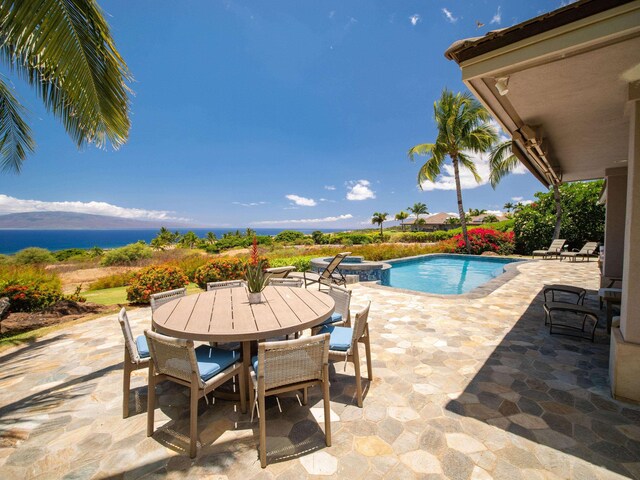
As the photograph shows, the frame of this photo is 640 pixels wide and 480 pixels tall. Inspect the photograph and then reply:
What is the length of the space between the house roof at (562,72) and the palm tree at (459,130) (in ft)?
36.0

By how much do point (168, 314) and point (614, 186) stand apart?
9972mm

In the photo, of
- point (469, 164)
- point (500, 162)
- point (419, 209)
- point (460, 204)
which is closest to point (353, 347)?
point (460, 204)

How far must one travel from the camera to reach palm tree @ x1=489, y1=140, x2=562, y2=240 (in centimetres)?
1443

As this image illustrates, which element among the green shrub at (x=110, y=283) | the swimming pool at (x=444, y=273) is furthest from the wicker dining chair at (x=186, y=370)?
the green shrub at (x=110, y=283)

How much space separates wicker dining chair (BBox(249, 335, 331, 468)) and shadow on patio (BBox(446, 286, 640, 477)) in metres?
1.40

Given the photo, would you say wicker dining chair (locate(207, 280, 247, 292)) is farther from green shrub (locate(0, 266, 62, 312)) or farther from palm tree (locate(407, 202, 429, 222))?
palm tree (locate(407, 202, 429, 222))

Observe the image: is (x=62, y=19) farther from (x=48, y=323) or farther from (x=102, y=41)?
(x=48, y=323)

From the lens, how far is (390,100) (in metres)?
20.0

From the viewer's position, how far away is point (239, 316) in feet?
8.32

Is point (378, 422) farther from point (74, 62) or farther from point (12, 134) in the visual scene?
point (12, 134)

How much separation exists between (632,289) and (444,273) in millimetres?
10132

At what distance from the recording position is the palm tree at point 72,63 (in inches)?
104

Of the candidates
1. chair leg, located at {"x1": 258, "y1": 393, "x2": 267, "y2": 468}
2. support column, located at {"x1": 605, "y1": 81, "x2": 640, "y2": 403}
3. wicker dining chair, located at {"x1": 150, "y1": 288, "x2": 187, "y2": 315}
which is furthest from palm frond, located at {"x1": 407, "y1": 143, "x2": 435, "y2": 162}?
chair leg, located at {"x1": 258, "y1": 393, "x2": 267, "y2": 468}

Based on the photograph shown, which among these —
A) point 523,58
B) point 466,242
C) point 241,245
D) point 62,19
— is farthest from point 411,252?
point 241,245
